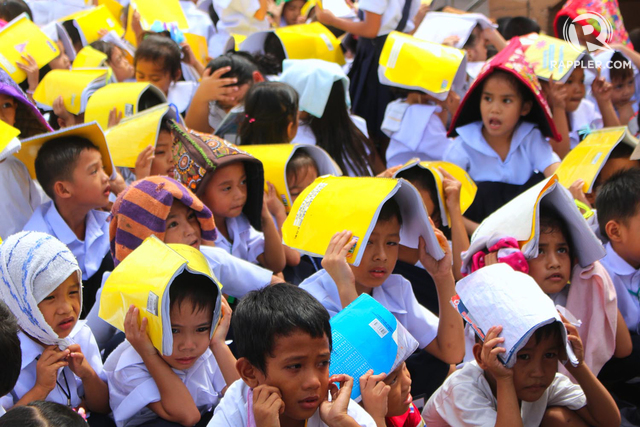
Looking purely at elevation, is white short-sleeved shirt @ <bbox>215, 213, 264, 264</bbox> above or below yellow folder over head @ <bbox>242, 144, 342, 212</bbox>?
below

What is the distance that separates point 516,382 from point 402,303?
21.1 inches

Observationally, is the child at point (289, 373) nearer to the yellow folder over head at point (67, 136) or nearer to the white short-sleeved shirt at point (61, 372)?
the white short-sleeved shirt at point (61, 372)

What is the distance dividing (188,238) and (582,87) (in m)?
2.83

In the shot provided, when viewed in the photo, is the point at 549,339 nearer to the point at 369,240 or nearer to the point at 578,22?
the point at 369,240

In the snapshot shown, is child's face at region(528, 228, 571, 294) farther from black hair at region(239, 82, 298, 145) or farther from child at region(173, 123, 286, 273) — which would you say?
black hair at region(239, 82, 298, 145)

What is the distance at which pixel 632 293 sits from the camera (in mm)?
2758

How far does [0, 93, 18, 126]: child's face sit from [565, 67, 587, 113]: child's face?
3.04m

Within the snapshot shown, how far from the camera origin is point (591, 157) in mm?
3330

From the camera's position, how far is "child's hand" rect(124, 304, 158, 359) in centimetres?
205

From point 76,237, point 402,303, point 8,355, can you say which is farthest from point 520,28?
point 8,355

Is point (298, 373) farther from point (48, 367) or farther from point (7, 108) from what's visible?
point (7, 108)

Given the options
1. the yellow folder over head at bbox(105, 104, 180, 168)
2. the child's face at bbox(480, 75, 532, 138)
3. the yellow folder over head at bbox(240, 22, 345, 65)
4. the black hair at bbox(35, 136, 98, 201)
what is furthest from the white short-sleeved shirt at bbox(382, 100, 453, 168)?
the black hair at bbox(35, 136, 98, 201)

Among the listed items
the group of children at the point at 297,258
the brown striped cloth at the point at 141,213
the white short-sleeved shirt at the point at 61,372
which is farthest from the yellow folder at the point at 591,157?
the white short-sleeved shirt at the point at 61,372

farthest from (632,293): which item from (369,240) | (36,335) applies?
(36,335)
